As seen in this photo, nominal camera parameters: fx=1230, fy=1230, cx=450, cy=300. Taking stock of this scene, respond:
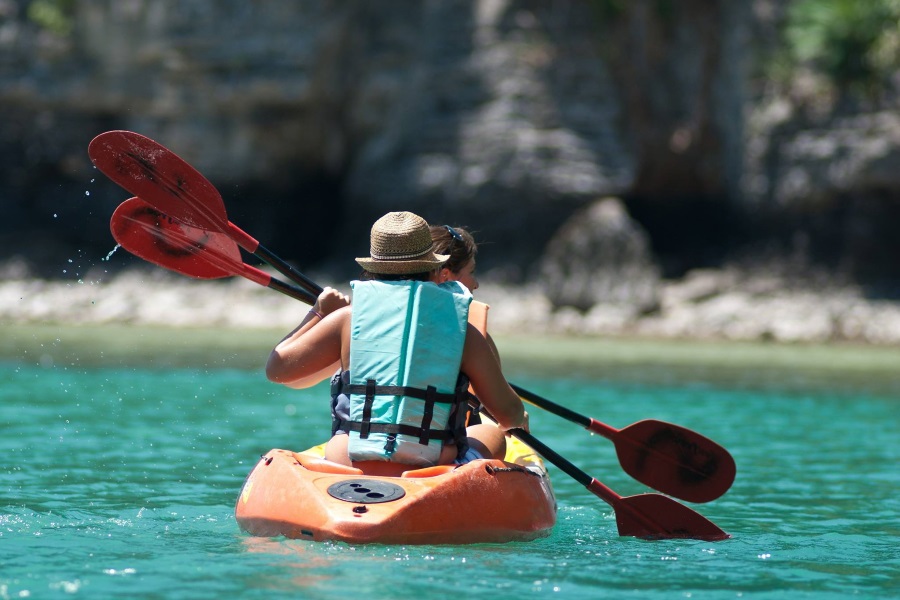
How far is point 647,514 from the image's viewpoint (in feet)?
16.6

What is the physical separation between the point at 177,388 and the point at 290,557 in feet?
22.5

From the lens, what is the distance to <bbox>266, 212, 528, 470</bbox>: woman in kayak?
169 inches

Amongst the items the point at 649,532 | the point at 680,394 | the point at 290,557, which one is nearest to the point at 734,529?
the point at 649,532

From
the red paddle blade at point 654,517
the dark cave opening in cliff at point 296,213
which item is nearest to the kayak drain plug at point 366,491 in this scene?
the red paddle blade at point 654,517

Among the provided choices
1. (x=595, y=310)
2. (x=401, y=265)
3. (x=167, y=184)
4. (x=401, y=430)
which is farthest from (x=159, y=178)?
(x=595, y=310)

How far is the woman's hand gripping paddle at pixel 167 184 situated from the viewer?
5062mm

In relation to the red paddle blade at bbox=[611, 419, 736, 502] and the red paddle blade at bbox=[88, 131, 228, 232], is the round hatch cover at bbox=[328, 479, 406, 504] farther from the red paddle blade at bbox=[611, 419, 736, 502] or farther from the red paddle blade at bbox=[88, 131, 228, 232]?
the red paddle blade at bbox=[611, 419, 736, 502]

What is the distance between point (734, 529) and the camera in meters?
5.30

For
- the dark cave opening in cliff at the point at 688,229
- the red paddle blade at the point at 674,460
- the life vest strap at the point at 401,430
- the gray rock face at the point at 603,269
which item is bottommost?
the life vest strap at the point at 401,430

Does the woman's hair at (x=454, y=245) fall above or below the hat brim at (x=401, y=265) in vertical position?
above

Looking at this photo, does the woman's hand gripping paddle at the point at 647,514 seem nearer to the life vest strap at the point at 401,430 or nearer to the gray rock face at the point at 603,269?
the life vest strap at the point at 401,430

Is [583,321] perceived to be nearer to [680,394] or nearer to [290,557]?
[680,394]

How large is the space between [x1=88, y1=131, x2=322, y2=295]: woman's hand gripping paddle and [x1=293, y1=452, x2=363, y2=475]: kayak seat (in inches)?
30.0

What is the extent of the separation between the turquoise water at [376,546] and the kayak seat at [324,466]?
0.32m
